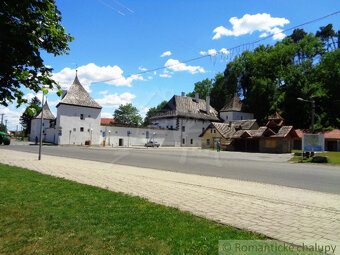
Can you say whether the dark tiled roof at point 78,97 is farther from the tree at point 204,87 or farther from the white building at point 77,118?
the tree at point 204,87

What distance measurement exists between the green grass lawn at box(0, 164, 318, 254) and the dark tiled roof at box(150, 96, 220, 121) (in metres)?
64.8

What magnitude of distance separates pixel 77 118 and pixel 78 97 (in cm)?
493

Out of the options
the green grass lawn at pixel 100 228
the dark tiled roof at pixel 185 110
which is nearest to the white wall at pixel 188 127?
the dark tiled roof at pixel 185 110

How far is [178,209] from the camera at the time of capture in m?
6.22

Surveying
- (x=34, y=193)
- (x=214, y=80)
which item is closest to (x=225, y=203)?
(x=34, y=193)

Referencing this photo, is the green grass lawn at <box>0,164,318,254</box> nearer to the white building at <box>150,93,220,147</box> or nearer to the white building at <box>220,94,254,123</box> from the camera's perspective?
the white building at <box>150,93,220,147</box>

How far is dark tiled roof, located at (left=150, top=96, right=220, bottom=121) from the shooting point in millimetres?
73562

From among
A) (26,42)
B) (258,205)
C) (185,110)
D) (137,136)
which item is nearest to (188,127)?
(185,110)

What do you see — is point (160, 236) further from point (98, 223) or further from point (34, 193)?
point (34, 193)

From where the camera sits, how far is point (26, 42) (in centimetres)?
386

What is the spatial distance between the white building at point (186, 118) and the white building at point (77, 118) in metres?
19.3

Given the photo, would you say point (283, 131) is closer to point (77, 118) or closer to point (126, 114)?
point (77, 118)

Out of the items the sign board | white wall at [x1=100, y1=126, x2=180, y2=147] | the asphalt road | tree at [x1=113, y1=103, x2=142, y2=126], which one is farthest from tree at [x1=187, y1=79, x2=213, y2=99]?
the asphalt road

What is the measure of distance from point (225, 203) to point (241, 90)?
8160 cm
